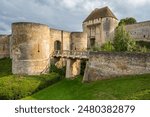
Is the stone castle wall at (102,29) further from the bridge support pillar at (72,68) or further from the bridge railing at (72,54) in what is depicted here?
the bridge support pillar at (72,68)

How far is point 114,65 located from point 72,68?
6.98 m

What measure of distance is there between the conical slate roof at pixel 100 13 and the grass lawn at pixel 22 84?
1968 cm

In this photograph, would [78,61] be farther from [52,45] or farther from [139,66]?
[139,66]

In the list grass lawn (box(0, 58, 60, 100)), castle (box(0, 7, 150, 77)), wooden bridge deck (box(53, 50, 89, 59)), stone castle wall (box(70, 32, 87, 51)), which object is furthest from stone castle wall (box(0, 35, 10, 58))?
grass lawn (box(0, 58, 60, 100))

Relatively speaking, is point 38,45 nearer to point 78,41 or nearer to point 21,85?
point 21,85

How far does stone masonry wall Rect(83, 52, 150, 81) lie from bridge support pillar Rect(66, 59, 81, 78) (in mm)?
3848

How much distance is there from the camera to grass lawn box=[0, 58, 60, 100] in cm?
1934

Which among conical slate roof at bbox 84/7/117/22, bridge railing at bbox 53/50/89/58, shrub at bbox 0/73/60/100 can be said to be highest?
conical slate roof at bbox 84/7/117/22

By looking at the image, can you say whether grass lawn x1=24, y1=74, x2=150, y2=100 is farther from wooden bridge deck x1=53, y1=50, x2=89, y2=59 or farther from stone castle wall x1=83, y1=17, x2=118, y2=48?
stone castle wall x1=83, y1=17, x2=118, y2=48

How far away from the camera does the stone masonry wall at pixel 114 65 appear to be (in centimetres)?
1673

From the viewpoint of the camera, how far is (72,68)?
24.6 metres

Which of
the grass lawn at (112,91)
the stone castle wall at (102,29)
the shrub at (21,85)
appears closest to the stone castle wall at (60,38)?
the shrub at (21,85)

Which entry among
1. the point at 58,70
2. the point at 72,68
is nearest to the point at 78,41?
the point at 58,70

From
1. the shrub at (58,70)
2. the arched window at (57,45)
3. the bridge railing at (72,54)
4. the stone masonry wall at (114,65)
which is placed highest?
the arched window at (57,45)
